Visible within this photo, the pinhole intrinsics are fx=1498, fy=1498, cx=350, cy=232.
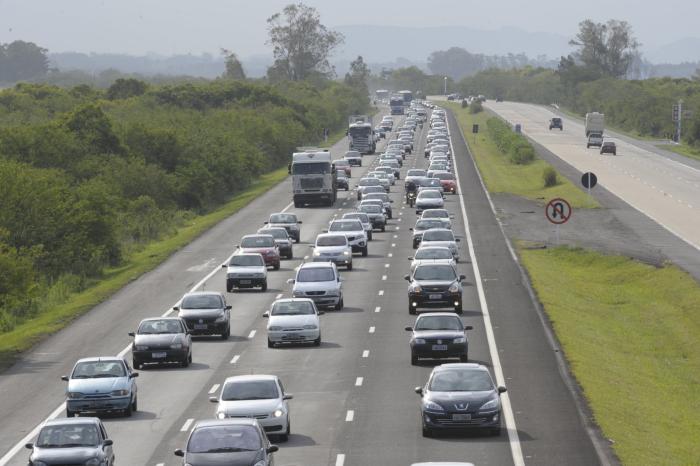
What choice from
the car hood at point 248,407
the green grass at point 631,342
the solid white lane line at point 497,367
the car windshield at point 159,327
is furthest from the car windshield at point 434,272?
the car hood at point 248,407

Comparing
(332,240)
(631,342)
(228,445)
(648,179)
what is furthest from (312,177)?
(228,445)

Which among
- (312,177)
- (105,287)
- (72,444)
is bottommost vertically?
(312,177)

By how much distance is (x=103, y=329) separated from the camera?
49094mm

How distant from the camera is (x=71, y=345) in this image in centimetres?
4584

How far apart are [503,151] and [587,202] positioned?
64495 millimetres

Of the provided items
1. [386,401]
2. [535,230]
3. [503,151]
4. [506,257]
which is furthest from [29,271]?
[503,151]

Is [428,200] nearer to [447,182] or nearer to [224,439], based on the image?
[447,182]

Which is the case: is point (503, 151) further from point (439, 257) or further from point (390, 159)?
point (439, 257)

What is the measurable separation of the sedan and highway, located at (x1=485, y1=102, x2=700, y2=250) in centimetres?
4485

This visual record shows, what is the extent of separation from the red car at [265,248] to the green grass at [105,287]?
16.6ft

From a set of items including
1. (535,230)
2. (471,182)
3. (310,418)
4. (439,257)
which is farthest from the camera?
(471,182)

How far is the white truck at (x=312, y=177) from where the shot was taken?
96.3 metres

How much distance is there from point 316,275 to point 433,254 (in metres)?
6.39

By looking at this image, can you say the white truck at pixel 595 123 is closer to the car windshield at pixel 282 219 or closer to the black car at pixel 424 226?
the car windshield at pixel 282 219
